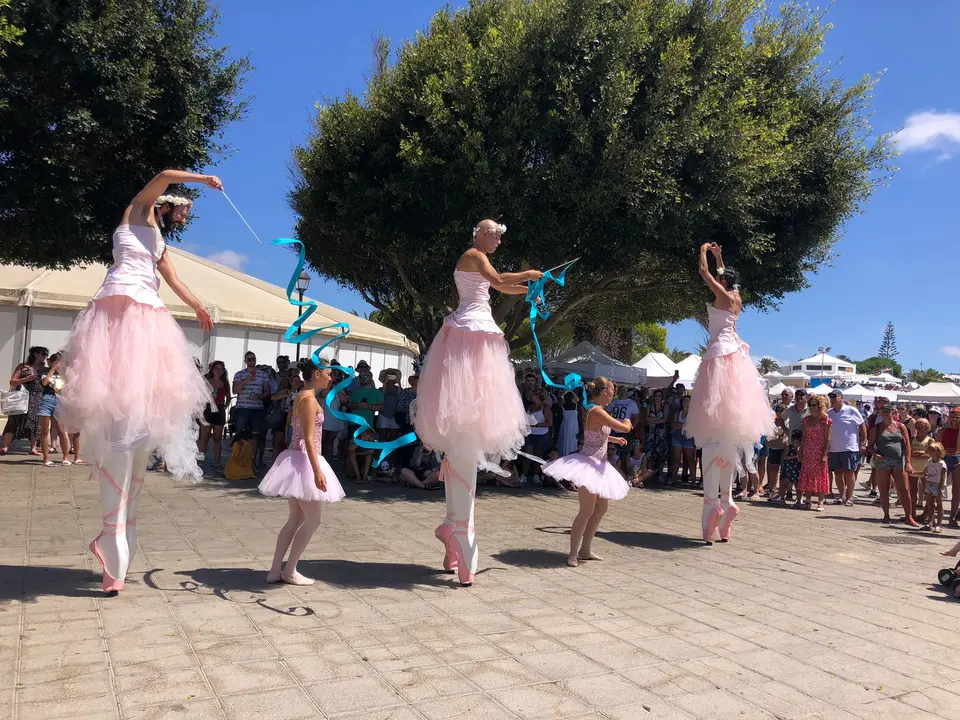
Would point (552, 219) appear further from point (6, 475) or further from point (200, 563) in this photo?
point (6, 475)

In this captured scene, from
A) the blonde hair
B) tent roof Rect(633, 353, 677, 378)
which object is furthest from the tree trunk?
the blonde hair

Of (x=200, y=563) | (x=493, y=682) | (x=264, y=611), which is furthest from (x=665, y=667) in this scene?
(x=200, y=563)

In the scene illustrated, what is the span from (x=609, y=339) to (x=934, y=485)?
18.8 metres

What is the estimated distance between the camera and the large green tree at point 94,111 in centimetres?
981

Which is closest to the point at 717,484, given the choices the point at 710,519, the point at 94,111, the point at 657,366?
the point at 710,519

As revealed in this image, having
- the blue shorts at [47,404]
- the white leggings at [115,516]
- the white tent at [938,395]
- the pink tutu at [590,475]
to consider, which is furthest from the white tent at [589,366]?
the white tent at [938,395]

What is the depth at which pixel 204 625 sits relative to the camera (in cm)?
452

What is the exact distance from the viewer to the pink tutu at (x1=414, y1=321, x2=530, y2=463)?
5.75 meters

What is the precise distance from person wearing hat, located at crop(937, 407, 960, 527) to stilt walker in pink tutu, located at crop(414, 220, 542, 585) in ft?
26.9

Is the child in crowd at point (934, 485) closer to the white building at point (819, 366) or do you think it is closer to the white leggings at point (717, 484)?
the white leggings at point (717, 484)

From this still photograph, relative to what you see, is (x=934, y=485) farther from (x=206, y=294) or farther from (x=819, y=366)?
(x=819, y=366)

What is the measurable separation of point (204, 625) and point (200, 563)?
5.68 ft

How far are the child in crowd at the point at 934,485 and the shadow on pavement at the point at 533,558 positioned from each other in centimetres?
641

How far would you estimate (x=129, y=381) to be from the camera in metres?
4.86
